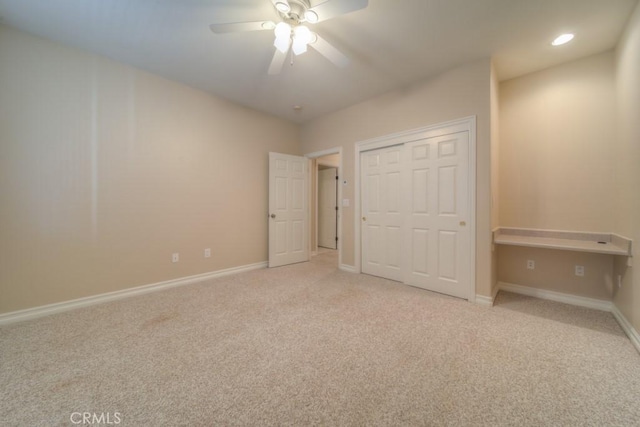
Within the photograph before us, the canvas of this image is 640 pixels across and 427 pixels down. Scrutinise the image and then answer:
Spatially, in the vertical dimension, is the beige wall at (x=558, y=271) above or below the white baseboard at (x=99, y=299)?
above

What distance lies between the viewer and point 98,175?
2.59 meters

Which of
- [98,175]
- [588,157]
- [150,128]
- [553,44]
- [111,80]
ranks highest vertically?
[553,44]

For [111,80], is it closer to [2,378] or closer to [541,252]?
[2,378]

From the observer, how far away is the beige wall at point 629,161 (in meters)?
1.88

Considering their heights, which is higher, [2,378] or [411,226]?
[411,226]

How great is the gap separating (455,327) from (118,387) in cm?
254

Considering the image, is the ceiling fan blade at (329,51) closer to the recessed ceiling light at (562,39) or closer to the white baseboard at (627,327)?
the recessed ceiling light at (562,39)

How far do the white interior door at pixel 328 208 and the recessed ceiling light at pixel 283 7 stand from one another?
4.25m

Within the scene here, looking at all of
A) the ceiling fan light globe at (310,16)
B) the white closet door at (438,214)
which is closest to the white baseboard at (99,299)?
the white closet door at (438,214)

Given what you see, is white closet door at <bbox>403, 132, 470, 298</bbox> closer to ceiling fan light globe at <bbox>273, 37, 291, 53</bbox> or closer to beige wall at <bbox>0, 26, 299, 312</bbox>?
ceiling fan light globe at <bbox>273, 37, 291, 53</bbox>

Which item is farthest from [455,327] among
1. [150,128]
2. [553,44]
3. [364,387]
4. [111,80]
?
[111,80]

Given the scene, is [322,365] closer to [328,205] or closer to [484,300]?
[484,300]

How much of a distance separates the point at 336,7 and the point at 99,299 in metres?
3.69

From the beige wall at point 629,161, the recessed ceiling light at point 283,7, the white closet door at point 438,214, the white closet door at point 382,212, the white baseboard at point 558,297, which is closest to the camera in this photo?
the recessed ceiling light at point 283,7
